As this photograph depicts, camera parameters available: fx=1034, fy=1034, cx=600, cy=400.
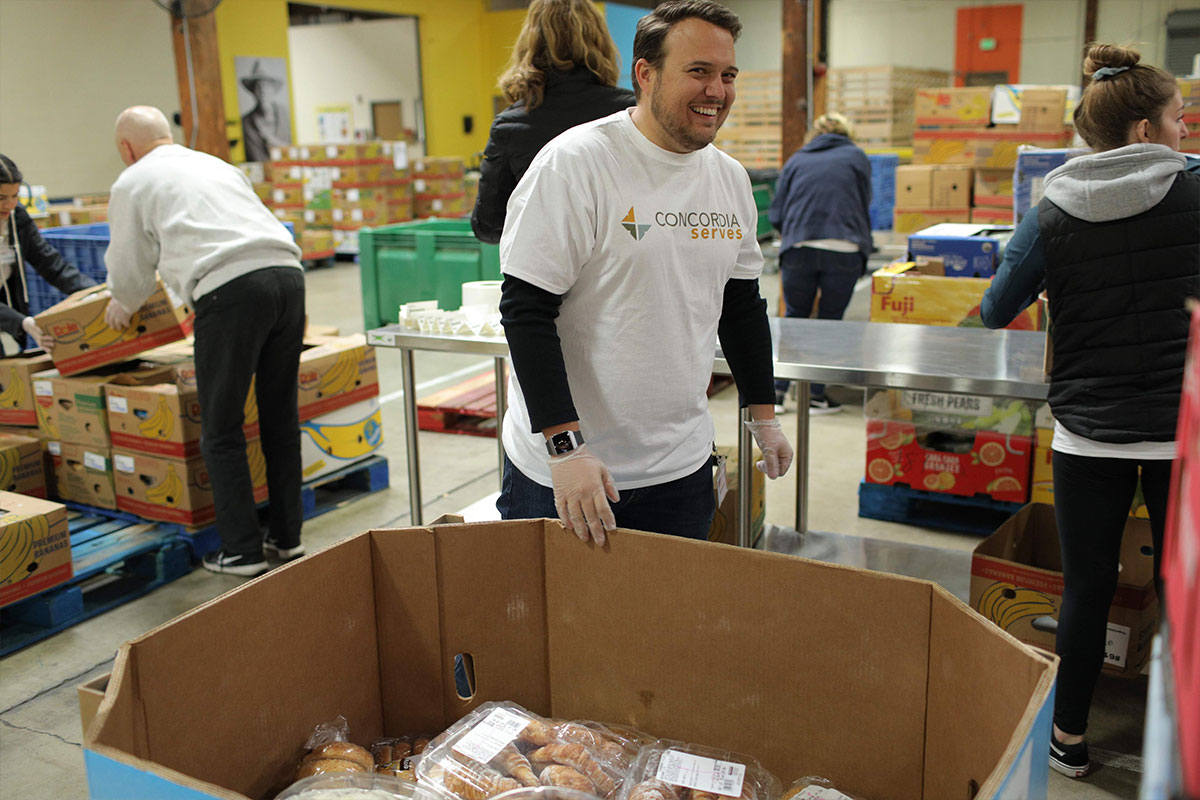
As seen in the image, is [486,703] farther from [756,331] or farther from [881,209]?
[881,209]

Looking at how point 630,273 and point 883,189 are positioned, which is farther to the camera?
point 883,189

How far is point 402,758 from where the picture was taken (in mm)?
1543

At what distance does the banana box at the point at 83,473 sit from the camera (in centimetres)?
400

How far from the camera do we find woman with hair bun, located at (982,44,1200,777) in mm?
2021

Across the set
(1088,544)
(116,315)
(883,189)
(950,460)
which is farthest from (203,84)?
(1088,544)

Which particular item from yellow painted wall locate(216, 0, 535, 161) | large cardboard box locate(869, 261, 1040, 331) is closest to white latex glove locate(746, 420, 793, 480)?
large cardboard box locate(869, 261, 1040, 331)

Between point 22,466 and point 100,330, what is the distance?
71 cm

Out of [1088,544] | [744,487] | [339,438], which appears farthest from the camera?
[339,438]

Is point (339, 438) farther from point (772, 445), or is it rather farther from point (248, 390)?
point (772, 445)

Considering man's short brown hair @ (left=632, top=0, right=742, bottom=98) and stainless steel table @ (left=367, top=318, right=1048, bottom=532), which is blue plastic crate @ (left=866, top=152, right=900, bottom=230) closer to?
stainless steel table @ (left=367, top=318, right=1048, bottom=532)

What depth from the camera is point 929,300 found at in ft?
12.5

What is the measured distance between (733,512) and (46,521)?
7.14ft

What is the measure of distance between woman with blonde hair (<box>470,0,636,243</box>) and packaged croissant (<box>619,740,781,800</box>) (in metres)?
1.89

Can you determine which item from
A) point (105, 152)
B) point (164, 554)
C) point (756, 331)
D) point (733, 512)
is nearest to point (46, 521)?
point (164, 554)
